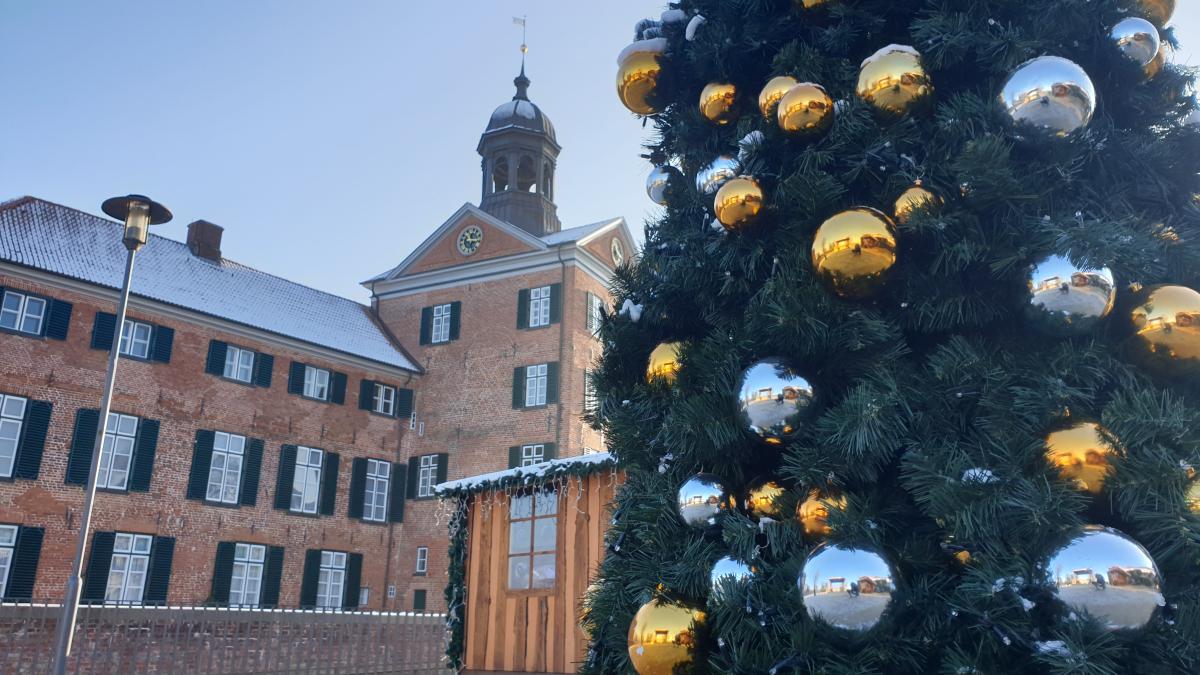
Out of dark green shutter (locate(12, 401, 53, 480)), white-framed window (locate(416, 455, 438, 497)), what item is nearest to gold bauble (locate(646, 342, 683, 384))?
dark green shutter (locate(12, 401, 53, 480))

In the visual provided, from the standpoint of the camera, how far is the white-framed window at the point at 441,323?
26438 mm

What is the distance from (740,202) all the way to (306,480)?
22382mm

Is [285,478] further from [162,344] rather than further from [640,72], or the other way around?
[640,72]

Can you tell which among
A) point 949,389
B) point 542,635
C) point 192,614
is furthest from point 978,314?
point 192,614

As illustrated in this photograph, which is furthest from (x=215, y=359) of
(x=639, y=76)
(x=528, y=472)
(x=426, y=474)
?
(x=639, y=76)

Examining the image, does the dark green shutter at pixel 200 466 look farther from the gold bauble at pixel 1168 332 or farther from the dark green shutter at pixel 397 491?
the gold bauble at pixel 1168 332

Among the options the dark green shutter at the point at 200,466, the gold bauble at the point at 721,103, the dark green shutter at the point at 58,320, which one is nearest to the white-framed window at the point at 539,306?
the dark green shutter at the point at 200,466

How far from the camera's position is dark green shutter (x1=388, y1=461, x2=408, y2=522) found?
24781 mm

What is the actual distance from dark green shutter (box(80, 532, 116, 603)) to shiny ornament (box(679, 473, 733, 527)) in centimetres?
1952

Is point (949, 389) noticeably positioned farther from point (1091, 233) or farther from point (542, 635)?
point (542, 635)

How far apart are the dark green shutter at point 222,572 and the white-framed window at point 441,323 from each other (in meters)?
8.28

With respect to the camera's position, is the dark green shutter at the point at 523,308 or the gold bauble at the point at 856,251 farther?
the dark green shutter at the point at 523,308

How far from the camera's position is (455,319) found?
2630 centimetres

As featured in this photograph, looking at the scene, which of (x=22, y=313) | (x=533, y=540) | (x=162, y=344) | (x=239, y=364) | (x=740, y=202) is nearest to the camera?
(x=740, y=202)
